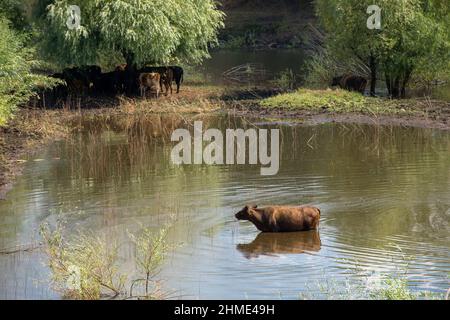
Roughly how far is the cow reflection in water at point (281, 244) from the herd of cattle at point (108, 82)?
17.5 m

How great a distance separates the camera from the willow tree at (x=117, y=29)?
3070cm

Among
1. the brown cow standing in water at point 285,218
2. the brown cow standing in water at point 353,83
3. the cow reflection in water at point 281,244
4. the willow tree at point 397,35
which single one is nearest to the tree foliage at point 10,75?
the brown cow standing in water at point 285,218

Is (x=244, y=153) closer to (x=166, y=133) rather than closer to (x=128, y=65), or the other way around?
(x=166, y=133)

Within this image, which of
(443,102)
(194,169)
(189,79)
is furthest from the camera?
(189,79)

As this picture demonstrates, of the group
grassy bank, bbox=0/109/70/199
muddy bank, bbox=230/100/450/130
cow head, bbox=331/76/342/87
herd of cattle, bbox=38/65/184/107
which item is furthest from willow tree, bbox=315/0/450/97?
grassy bank, bbox=0/109/70/199

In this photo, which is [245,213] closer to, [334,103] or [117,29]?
[334,103]

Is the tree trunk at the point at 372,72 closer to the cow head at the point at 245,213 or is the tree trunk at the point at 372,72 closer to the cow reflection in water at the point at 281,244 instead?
the cow head at the point at 245,213

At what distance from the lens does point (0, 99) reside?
23.7m

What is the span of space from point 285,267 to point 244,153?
374 inches

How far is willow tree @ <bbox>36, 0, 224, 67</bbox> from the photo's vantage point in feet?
101

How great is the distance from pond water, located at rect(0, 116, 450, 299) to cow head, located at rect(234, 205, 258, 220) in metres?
0.24

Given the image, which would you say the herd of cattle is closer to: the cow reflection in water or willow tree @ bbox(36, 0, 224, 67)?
willow tree @ bbox(36, 0, 224, 67)

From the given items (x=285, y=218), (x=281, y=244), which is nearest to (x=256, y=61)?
(x=285, y=218)
